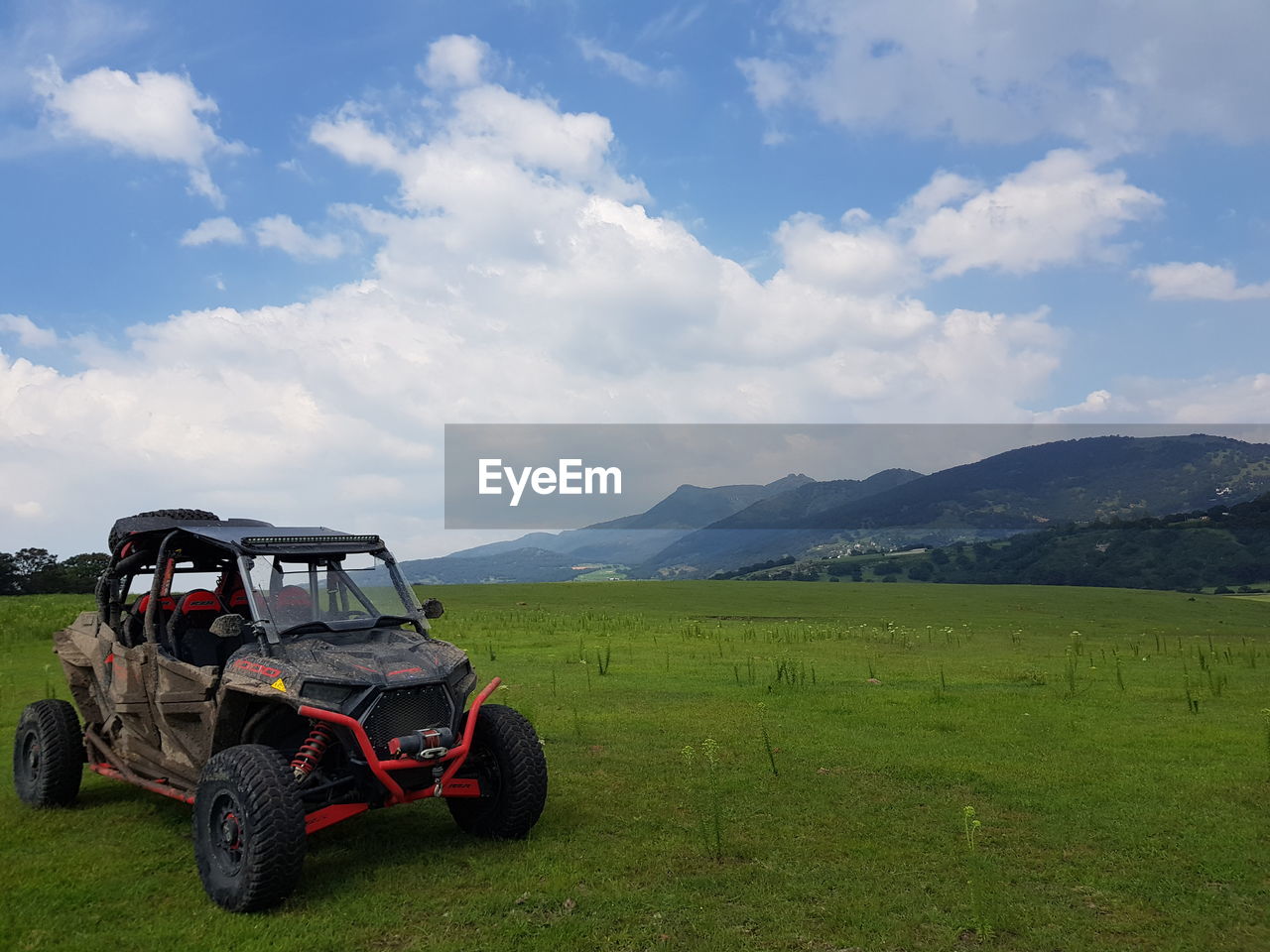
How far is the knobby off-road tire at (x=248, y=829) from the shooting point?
6.90 metres

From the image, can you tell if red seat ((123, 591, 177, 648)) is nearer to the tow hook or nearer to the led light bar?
the led light bar

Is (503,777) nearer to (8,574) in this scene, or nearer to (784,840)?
(784,840)

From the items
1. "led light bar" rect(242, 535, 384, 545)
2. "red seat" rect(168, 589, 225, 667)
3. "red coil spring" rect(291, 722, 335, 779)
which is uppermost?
"led light bar" rect(242, 535, 384, 545)

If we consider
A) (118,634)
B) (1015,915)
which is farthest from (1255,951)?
(118,634)

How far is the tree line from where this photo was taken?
60375 millimetres

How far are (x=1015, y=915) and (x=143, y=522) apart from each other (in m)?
9.35

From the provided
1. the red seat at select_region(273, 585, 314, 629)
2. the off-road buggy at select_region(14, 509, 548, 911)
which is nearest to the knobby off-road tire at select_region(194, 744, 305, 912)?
the off-road buggy at select_region(14, 509, 548, 911)

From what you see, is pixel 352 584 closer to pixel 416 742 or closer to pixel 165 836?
pixel 416 742

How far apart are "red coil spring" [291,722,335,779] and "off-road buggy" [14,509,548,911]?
0.05 ft

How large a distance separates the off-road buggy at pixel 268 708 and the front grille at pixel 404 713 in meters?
0.01

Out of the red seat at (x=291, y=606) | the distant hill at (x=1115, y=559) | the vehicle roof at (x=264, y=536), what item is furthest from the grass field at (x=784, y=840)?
the distant hill at (x=1115, y=559)

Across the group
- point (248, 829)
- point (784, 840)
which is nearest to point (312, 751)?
point (248, 829)

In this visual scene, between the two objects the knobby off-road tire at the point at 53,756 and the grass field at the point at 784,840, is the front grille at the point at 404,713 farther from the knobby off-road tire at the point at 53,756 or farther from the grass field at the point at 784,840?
the knobby off-road tire at the point at 53,756

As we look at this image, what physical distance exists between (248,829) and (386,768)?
110 cm
